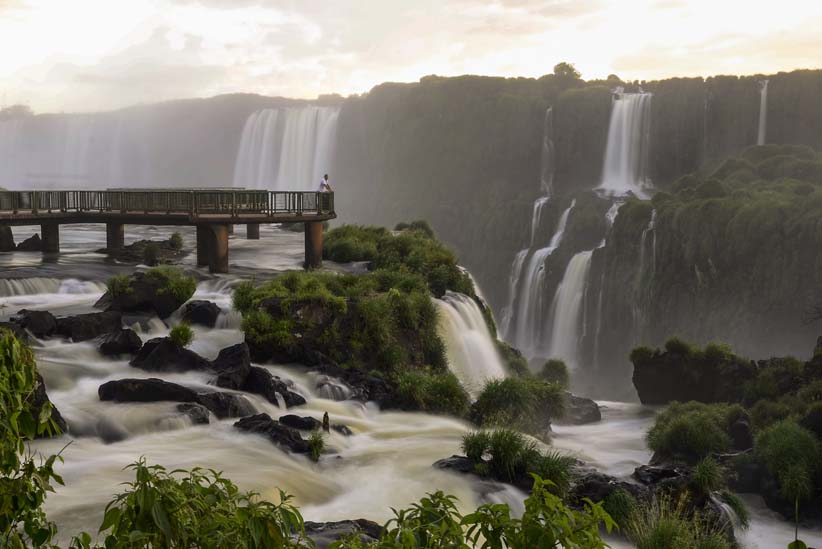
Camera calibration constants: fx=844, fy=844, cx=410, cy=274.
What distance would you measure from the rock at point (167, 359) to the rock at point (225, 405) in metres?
2.47

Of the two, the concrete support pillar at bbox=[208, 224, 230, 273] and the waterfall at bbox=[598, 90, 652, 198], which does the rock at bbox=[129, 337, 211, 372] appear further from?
the waterfall at bbox=[598, 90, 652, 198]

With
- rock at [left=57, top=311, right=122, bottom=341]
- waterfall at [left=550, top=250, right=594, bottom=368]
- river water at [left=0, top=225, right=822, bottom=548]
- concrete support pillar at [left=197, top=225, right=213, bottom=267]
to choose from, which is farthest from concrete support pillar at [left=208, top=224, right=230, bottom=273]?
waterfall at [left=550, top=250, right=594, bottom=368]

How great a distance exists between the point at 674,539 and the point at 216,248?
24381mm

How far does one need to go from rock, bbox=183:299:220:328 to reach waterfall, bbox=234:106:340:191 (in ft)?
231

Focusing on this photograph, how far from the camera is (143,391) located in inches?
749

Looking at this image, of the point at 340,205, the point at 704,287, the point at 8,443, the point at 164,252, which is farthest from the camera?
the point at 340,205

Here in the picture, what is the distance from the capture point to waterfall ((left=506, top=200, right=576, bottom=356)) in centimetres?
6303

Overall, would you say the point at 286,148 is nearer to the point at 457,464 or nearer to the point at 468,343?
the point at 468,343

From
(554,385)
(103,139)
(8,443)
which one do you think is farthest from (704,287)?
(103,139)

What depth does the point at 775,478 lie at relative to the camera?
21.4m

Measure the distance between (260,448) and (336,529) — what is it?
16.0 ft

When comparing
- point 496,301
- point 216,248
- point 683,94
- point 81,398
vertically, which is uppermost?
point 683,94

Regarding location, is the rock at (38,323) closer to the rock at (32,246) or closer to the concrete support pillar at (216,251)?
the concrete support pillar at (216,251)

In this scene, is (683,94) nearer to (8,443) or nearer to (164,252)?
(164,252)
